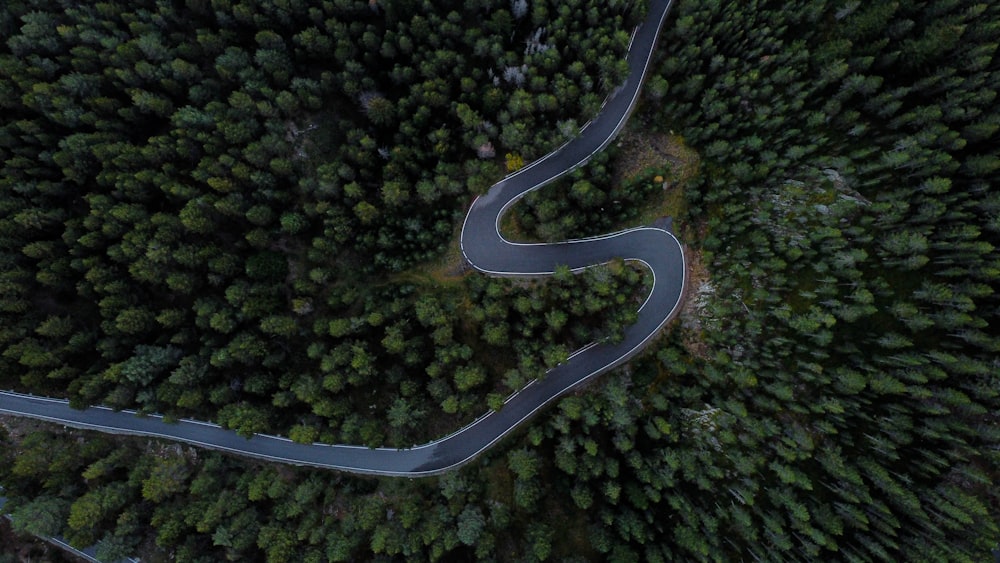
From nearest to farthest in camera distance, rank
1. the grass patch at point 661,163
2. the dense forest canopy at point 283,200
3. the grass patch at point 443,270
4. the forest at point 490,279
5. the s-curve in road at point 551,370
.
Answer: the forest at point 490,279, the dense forest canopy at point 283,200, the s-curve in road at point 551,370, the grass patch at point 661,163, the grass patch at point 443,270

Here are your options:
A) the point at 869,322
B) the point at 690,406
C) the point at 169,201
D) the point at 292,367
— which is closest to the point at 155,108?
the point at 169,201

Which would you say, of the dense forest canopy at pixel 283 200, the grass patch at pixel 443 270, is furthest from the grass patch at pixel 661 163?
the grass patch at pixel 443 270

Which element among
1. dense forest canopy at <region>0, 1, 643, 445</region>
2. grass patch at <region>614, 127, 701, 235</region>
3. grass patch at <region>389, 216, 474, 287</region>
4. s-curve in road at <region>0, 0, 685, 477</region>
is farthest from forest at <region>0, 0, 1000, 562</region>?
s-curve in road at <region>0, 0, 685, 477</region>

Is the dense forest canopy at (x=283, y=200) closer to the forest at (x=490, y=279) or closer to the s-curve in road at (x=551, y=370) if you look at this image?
the forest at (x=490, y=279)

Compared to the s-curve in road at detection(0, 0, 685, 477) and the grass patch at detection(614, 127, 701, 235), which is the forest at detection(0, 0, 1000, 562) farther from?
the s-curve in road at detection(0, 0, 685, 477)

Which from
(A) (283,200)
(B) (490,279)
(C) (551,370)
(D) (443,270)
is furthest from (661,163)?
(A) (283,200)
